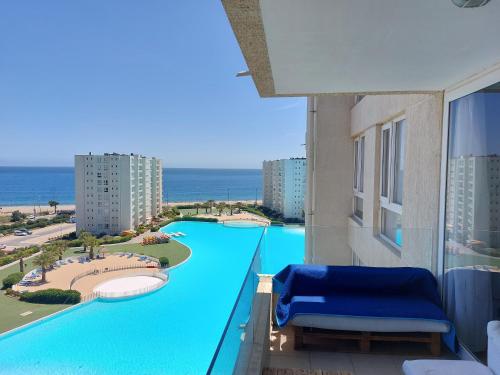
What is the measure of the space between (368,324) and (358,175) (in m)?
4.29

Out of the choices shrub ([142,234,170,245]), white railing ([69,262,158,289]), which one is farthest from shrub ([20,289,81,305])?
shrub ([142,234,170,245])

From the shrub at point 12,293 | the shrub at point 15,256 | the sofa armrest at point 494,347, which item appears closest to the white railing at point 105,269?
the shrub at point 12,293

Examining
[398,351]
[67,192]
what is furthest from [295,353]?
[67,192]

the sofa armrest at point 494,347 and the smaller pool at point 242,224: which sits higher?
the sofa armrest at point 494,347

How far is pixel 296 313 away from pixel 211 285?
45.8ft

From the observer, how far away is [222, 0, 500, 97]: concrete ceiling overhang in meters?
1.41

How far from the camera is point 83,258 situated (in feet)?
71.4

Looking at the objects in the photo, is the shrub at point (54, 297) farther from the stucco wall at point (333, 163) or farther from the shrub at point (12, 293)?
the stucco wall at point (333, 163)

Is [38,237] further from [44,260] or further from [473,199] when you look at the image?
[473,199]

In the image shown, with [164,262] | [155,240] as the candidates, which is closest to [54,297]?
[164,262]

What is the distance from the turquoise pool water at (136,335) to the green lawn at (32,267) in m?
0.73

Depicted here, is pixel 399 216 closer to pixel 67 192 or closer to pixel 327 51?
pixel 327 51

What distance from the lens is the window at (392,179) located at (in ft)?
13.9

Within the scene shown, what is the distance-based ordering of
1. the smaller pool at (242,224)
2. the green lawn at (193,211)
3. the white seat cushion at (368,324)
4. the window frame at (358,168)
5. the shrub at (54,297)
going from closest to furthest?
1. the white seat cushion at (368,324)
2. the window frame at (358,168)
3. the shrub at (54,297)
4. the smaller pool at (242,224)
5. the green lawn at (193,211)
